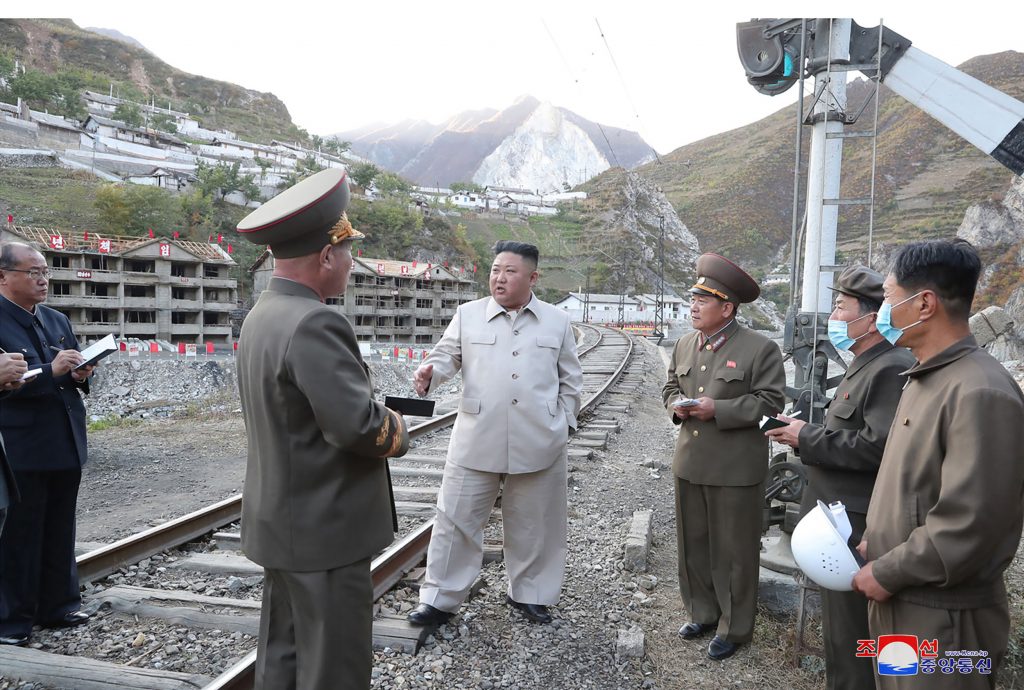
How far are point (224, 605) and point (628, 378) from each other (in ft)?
39.0

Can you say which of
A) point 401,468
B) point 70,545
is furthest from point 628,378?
point 70,545

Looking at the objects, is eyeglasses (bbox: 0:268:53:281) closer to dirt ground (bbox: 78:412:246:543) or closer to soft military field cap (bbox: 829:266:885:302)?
dirt ground (bbox: 78:412:246:543)

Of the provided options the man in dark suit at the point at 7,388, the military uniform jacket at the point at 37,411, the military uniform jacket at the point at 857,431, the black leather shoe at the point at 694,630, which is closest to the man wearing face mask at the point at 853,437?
the military uniform jacket at the point at 857,431

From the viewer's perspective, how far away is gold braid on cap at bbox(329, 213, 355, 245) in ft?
6.91

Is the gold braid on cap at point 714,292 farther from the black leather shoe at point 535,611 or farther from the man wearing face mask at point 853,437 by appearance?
the black leather shoe at point 535,611

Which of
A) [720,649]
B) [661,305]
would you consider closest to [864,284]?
[720,649]

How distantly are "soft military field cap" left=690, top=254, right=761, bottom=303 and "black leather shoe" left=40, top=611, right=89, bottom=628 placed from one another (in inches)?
147

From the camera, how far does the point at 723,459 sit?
3293mm

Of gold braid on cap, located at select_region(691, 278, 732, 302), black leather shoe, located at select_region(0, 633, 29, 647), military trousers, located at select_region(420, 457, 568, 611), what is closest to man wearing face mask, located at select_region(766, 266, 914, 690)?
gold braid on cap, located at select_region(691, 278, 732, 302)

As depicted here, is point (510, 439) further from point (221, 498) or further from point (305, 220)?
point (221, 498)

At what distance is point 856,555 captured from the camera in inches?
83.3

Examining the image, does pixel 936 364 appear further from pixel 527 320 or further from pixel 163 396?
pixel 163 396

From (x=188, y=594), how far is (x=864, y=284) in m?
3.87

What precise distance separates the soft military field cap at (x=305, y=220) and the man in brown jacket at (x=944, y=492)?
6.06ft
